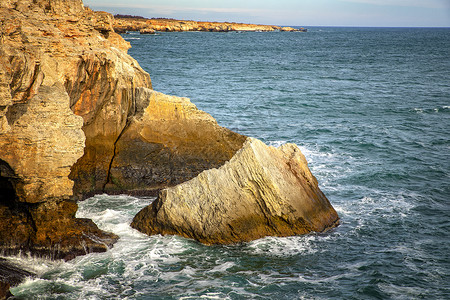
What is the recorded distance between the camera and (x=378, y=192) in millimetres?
17812

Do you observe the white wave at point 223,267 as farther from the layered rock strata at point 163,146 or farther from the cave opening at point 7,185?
the cave opening at point 7,185

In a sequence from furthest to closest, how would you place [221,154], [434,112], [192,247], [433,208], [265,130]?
[434,112], [265,130], [221,154], [433,208], [192,247]

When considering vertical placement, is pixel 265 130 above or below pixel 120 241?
above

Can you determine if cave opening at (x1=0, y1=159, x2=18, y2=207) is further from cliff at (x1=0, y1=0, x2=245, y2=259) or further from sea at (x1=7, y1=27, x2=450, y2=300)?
sea at (x1=7, y1=27, x2=450, y2=300)

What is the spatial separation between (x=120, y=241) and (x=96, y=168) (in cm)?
416

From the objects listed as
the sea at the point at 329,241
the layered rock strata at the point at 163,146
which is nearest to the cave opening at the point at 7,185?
the sea at the point at 329,241

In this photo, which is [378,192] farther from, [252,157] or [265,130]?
[265,130]

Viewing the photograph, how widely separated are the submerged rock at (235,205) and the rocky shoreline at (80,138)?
2.8 inches

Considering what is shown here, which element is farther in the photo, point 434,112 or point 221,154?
point 434,112

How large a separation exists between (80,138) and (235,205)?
15.9 ft

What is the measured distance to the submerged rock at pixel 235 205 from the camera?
13.1m

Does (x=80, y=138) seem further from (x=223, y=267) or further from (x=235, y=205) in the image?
(x=223, y=267)

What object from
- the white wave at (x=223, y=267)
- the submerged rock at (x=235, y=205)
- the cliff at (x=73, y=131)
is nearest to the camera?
the white wave at (x=223, y=267)

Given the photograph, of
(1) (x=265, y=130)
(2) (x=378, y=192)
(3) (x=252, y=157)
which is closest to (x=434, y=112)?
(1) (x=265, y=130)
